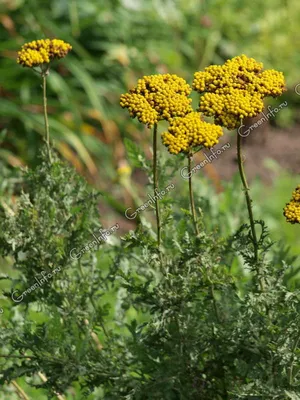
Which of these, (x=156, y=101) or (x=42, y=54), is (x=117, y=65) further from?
(x=156, y=101)

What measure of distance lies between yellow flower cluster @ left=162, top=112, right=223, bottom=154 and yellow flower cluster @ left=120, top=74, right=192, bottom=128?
0.11 feet

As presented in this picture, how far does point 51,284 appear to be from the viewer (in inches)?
79.4

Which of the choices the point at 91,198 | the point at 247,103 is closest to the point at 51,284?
the point at 91,198

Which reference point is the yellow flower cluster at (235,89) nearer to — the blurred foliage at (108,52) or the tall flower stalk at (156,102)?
the tall flower stalk at (156,102)

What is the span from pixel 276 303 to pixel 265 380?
0.19 m

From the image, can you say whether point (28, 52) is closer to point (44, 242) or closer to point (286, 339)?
point (44, 242)

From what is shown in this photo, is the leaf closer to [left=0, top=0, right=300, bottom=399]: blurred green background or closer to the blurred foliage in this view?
[left=0, top=0, right=300, bottom=399]: blurred green background

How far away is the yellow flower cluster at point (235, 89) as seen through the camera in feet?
5.19

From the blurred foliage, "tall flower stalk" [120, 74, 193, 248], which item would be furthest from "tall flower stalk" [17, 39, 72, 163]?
the blurred foliage

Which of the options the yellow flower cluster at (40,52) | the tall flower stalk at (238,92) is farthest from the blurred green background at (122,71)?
the tall flower stalk at (238,92)

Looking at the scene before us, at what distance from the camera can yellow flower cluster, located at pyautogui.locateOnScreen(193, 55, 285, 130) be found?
158 centimetres

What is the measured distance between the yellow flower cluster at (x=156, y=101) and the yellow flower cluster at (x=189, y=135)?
3cm

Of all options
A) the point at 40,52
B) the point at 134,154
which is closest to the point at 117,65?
the point at 134,154

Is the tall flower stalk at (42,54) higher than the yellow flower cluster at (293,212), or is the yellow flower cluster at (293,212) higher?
the tall flower stalk at (42,54)
